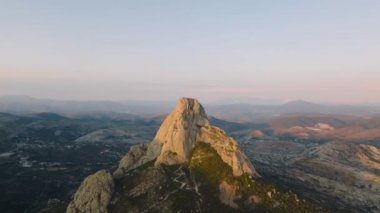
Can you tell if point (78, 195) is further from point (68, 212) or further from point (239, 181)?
point (239, 181)

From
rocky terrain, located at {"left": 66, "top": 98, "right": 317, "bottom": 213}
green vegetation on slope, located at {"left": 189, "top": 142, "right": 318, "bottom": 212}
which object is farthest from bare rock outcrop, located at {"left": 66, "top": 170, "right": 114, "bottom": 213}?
green vegetation on slope, located at {"left": 189, "top": 142, "right": 318, "bottom": 212}

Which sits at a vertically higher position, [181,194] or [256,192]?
[256,192]

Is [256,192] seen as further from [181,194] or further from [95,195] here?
[95,195]

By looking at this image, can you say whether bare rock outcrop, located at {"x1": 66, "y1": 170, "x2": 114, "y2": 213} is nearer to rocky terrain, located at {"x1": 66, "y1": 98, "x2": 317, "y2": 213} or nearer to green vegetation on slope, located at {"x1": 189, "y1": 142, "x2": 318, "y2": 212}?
rocky terrain, located at {"x1": 66, "y1": 98, "x2": 317, "y2": 213}

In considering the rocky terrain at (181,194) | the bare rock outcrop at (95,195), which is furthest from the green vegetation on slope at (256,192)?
the bare rock outcrop at (95,195)

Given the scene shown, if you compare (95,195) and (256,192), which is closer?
(95,195)

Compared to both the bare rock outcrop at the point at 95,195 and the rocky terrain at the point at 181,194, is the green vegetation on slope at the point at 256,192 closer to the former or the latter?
the rocky terrain at the point at 181,194

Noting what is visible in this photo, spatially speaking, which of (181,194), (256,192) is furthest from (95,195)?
(256,192)

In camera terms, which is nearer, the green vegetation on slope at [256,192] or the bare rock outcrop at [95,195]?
the bare rock outcrop at [95,195]

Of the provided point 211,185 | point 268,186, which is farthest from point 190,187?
point 268,186
